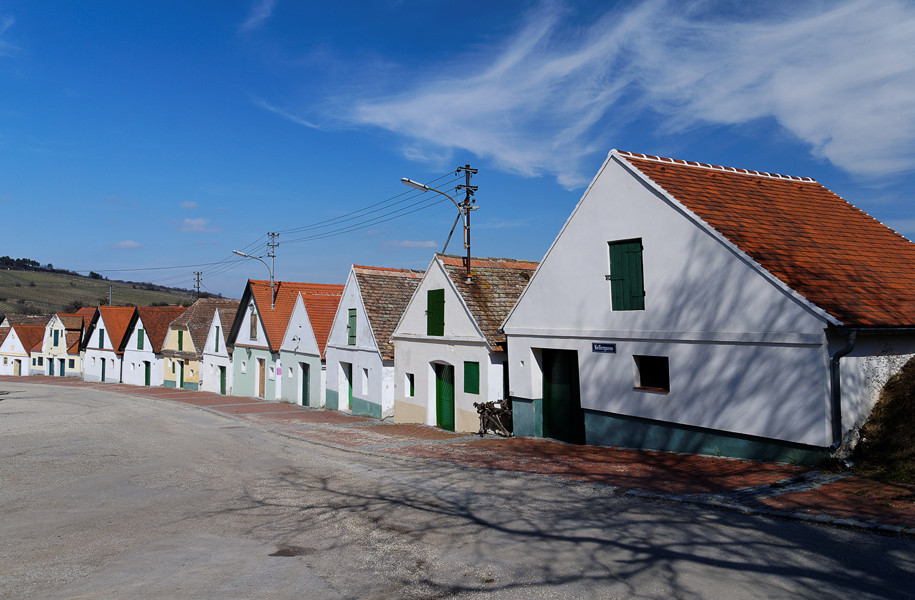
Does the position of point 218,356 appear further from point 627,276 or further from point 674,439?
point 674,439

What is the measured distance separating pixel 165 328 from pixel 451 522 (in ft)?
155

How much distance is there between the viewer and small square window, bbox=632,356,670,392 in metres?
12.6

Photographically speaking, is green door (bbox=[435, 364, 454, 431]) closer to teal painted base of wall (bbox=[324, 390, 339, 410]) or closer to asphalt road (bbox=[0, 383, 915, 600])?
asphalt road (bbox=[0, 383, 915, 600])

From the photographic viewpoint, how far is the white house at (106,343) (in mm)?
54281

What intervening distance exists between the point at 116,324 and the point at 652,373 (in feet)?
176

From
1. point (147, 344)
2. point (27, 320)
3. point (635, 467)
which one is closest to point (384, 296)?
point (635, 467)

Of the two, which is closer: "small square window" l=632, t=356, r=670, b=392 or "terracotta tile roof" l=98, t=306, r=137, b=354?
"small square window" l=632, t=356, r=670, b=392

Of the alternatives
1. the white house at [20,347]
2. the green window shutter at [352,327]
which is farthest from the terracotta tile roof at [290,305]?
the white house at [20,347]

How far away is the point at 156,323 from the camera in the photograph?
163 feet

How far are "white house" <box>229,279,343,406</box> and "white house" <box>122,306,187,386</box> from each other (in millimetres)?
12735

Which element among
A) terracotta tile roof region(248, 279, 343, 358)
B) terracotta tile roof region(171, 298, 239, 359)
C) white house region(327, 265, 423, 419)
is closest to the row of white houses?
white house region(327, 265, 423, 419)

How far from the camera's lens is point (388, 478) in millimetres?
12047

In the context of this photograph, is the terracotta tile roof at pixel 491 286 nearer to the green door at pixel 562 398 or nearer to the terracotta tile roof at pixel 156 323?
the green door at pixel 562 398

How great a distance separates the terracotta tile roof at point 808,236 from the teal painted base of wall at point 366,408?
15.3 m
